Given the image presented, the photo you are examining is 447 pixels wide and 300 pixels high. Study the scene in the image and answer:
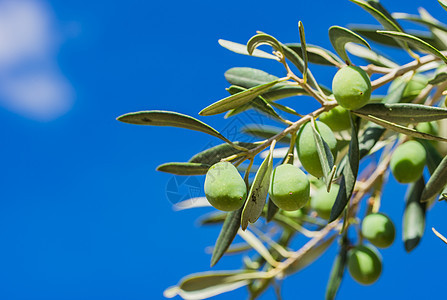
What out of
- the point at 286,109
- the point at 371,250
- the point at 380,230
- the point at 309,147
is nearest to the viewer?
the point at 309,147

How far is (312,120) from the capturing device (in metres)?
1.20

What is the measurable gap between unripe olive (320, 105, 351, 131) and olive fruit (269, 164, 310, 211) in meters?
0.30

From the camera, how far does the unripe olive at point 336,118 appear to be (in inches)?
52.8

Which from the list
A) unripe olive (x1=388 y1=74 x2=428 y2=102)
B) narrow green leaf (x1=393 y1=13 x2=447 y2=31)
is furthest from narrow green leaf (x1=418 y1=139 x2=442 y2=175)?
narrow green leaf (x1=393 y1=13 x2=447 y2=31)

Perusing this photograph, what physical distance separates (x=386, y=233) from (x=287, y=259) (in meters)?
0.50

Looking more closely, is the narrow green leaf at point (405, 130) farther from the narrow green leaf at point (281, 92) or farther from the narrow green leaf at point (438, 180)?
the narrow green leaf at point (281, 92)

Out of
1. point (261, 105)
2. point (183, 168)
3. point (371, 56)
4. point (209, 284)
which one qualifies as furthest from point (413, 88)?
point (209, 284)

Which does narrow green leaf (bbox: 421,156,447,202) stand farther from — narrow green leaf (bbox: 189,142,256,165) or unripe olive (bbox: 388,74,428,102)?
narrow green leaf (bbox: 189,142,256,165)

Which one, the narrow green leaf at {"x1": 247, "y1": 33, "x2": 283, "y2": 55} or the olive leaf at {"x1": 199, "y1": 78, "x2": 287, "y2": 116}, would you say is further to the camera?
the narrow green leaf at {"x1": 247, "y1": 33, "x2": 283, "y2": 55}

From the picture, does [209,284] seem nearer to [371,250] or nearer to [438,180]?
[371,250]

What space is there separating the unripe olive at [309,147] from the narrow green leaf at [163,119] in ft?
0.66

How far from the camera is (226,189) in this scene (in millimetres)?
1041

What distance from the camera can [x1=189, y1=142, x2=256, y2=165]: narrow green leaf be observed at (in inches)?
49.1

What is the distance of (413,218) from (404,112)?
0.52m
